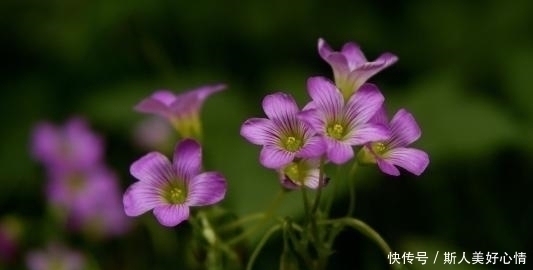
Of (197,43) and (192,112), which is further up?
(197,43)

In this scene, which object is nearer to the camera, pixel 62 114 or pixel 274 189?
pixel 274 189

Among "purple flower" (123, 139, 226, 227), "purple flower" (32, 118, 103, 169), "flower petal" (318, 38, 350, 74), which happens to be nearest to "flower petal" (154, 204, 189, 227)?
"purple flower" (123, 139, 226, 227)

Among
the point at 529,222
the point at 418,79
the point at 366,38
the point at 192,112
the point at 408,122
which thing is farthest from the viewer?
the point at 366,38

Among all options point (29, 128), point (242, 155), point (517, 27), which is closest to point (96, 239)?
point (242, 155)

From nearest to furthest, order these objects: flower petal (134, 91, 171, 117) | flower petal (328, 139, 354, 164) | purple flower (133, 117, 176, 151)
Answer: flower petal (328, 139, 354, 164) < flower petal (134, 91, 171, 117) < purple flower (133, 117, 176, 151)

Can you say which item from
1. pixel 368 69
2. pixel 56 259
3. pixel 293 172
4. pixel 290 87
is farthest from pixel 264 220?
pixel 290 87

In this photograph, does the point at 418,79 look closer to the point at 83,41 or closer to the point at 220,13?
the point at 220,13

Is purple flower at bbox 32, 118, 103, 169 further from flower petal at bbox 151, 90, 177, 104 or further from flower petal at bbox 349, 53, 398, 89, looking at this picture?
flower petal at bbox 349, 53, 398, 89

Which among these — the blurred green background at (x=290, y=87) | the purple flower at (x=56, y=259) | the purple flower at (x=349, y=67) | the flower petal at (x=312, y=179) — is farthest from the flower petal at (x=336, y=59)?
the purple flower at (x=56, y=259)
